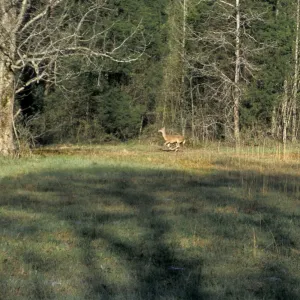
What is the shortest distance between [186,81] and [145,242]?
32.0 metres

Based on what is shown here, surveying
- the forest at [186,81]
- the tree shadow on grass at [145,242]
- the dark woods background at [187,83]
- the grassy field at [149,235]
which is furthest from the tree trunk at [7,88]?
the dark woods background at [187,83]

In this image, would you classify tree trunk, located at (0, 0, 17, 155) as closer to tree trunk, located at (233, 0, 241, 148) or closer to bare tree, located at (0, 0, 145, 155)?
bare tree, located at (0, 0, 145, 155)

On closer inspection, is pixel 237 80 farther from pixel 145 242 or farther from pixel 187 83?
pixel 145 242

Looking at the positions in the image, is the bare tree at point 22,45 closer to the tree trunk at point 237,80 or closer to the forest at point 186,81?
the forest at point 186,81

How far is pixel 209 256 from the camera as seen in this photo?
27.6ft

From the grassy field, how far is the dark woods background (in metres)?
18.7

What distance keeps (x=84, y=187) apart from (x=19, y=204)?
9.62 feet

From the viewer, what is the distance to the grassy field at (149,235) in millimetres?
7008

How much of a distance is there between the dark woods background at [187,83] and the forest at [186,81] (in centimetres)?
6

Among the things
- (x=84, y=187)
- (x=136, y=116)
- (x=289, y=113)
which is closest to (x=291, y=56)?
(x=289, y=113)

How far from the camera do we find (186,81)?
40.6 m

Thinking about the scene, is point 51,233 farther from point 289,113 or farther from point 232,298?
point 289,113

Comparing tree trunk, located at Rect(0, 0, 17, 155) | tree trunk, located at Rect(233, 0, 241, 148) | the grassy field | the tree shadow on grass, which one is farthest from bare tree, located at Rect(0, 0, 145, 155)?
tree trunk, located at Rect(233, 0, 241, 148)

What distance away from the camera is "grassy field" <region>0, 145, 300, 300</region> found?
701 centimetres
